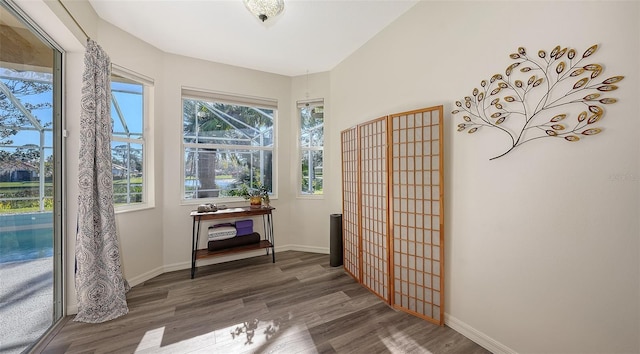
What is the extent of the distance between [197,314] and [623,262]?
2.91 m

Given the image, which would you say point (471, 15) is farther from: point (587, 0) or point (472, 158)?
point (472, 158)

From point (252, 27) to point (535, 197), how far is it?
288cm

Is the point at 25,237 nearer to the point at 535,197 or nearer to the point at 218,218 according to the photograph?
the point at 218,218

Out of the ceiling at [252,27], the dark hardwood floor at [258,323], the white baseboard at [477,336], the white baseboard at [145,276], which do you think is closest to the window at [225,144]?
the ceiling at [252,27]

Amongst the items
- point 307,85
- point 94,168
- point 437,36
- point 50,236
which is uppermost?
point 307,85

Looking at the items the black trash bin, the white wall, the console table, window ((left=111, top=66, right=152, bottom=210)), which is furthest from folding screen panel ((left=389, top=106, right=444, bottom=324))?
window ((left=111, top=66, right=152, bottom=210))

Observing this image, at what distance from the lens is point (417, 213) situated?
203 centimetres

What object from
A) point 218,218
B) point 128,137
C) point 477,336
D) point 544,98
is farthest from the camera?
point 218,218

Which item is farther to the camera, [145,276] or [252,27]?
[145,276]

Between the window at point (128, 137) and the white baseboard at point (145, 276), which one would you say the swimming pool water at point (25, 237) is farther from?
the white baseboard at point (145, 276)

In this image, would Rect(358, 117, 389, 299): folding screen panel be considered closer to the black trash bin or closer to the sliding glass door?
the black trash bin

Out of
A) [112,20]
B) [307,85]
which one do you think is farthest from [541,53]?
[112,20]

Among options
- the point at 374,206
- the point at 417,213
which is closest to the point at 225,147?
the point at 374,206

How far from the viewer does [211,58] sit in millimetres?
3098
